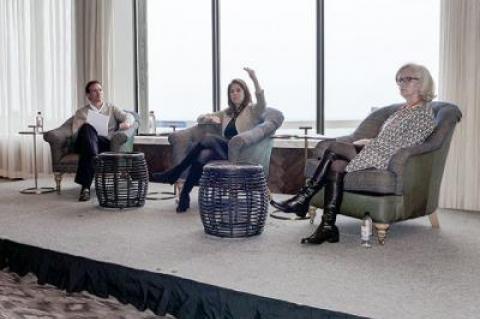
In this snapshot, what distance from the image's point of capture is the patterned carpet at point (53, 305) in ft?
7.77

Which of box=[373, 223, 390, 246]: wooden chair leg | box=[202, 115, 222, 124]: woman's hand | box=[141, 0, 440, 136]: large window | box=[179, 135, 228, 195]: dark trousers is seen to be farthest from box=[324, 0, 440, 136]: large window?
box=[373, 223, 390, 246]: wooden chair leg

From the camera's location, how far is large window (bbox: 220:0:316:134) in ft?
17.2

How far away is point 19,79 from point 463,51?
5167mm

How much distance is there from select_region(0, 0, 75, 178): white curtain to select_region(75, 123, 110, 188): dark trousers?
1.87 m

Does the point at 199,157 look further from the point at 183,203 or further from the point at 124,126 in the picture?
the point at 124,126

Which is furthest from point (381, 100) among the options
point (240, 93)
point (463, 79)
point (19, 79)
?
point (19, 79)

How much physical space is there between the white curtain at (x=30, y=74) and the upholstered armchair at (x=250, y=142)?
8.39ft

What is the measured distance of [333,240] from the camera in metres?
3.07

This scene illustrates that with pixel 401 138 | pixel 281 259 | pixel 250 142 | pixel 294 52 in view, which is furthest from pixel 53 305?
pixel 294 52

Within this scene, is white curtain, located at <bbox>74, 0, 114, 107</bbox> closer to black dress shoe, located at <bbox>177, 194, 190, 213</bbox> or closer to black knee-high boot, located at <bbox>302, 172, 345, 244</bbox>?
black dress shoe, located at <bbox>177, 194, 190, 213</bbox>

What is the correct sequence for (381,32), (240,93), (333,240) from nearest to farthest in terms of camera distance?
(333,240)
(240,93)
(381,32)

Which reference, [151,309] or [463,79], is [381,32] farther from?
[151,309]

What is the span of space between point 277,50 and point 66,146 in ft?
7.28

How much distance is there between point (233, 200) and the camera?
311cm
